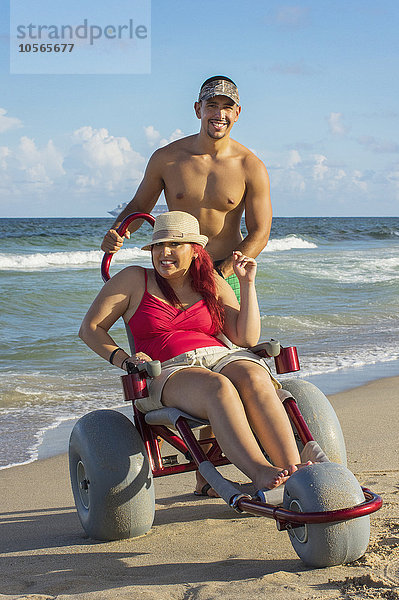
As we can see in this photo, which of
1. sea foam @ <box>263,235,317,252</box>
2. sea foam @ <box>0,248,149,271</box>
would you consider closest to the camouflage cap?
sea foam @ <box>0,248,149,271</box>

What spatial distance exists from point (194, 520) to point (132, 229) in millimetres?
1775

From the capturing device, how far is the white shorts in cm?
370

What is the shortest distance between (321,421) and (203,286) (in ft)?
3.02

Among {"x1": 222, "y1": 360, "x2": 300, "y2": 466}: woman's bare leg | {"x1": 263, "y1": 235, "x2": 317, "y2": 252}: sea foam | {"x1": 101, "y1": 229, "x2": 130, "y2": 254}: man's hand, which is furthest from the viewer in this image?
{"x1": 263, "y1": 235, "x2": 317, "y2": 252}: sea foam

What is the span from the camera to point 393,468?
4617mm

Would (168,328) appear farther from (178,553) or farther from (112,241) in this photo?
(178,553)

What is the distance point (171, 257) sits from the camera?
13.0ft

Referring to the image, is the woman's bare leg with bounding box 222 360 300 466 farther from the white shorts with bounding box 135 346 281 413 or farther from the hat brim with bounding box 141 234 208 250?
the hat brim with bounding box 141 234 208 250

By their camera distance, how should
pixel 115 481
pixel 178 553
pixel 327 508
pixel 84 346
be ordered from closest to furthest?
pixel 327 508
pixel 178 553
pixel 115 481
pixel 84 346

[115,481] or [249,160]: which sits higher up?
[249,160]

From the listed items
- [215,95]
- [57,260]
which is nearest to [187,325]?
[215,95]

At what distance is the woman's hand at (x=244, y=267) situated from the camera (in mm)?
3859

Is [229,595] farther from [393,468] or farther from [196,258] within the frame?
[393,468]

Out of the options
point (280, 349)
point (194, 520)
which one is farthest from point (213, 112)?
point (194, 520)
